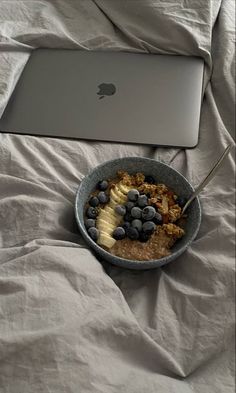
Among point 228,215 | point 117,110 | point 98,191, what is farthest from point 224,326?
point 117,110

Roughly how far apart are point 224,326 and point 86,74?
579 millimetres

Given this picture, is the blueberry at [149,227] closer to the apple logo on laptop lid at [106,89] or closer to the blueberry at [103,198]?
the blueberry at [103,198]

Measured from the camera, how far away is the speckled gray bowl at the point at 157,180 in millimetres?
688

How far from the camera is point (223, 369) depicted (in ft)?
2.01

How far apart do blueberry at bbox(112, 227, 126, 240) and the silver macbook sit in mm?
204

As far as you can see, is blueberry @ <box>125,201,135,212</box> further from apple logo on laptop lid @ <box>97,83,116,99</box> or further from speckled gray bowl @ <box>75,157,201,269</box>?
apple logo on laptop lid @ <box>97,83,116,99</box>

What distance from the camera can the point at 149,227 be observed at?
71 cm

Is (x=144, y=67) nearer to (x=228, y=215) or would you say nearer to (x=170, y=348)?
(x=228, y=215)

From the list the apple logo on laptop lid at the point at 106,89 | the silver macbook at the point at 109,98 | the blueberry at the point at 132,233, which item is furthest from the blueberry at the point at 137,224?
the apple logo on laptop lid at the point at 106,89

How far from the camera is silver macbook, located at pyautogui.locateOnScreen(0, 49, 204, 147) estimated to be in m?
0.86

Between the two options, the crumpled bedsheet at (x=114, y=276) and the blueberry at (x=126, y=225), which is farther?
the blueberry at (x=126, y=225)

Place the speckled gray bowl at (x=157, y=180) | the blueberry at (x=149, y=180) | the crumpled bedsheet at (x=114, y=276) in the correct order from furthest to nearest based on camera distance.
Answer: the blueberry at (x=149, y=180) → the speckled gray bowl at (x=157, y=180) → the crumpled bedsheet at (x=114, y=276)

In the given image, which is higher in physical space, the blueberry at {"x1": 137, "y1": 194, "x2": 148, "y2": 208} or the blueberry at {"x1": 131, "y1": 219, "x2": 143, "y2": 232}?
the blueberry at {"x1": 137, "y1": 194, "x2": 148, "y2": 208}

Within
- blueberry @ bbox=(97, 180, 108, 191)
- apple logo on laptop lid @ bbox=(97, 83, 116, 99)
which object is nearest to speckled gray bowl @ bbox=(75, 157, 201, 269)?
blueberry @ bbox=(97, 180, 108, 191)
